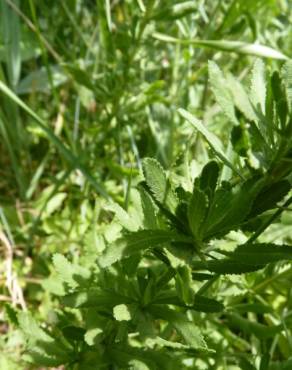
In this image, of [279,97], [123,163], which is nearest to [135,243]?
[279,97]

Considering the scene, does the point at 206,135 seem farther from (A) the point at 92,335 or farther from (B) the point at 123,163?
(B) the point at 123,163

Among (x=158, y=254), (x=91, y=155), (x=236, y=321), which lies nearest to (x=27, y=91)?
(x=91, y=155)

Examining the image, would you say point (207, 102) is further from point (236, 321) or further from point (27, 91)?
point (236, 321)

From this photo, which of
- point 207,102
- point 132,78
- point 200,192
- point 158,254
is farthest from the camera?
point 207,102

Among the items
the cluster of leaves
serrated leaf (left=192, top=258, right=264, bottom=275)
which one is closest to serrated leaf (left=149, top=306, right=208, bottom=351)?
the cluster of leaves

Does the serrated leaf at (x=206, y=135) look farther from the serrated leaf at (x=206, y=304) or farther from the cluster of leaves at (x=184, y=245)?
the serrated leaf at (x=206, y=304)

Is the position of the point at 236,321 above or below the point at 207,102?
below

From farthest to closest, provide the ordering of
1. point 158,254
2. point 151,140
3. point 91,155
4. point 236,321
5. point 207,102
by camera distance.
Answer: point 207,102
point 151,140
point 91,155
point 236,321
point 158,254
